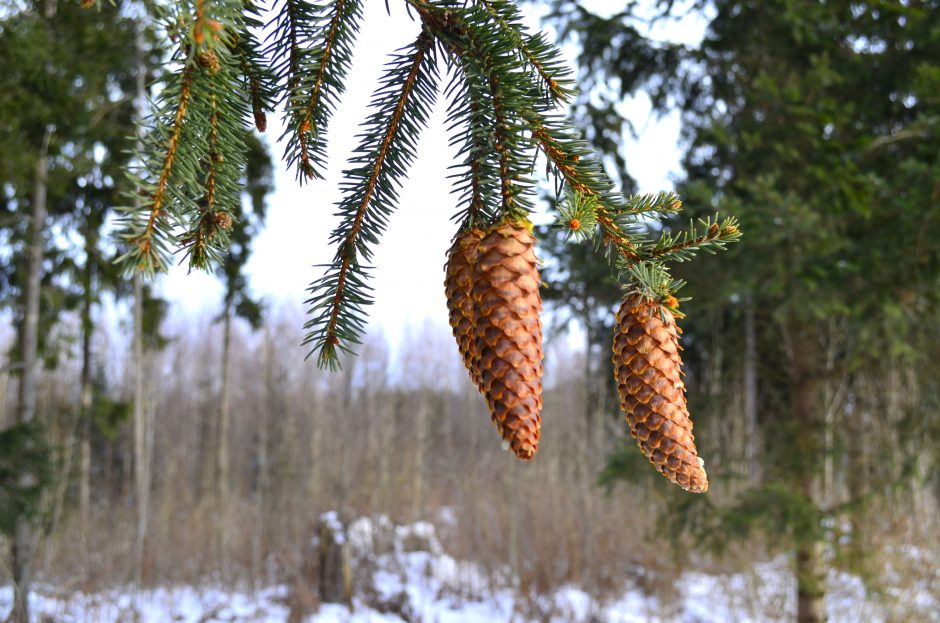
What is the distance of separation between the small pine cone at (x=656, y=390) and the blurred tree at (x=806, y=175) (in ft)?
11.0

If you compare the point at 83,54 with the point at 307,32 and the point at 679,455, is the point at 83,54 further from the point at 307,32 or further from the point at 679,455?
the point at 679,455

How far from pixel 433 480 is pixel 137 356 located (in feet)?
36.9

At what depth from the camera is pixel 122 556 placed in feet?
27.2

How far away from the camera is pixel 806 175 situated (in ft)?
14.6

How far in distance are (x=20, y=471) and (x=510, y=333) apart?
5.48 m

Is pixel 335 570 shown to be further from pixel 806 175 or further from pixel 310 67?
pixel 310 67

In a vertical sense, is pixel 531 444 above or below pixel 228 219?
below

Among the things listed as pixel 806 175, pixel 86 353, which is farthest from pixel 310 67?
pixel 86 353

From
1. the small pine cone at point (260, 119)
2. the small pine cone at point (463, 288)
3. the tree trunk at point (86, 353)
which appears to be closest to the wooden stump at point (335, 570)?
the tree trunk at point (86, 353)

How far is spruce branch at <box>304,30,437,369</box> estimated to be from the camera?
30.6 inches

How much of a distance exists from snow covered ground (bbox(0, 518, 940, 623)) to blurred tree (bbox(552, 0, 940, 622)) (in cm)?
131

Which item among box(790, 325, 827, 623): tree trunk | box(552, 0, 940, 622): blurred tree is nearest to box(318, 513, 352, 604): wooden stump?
box(552, 0, 940, 622): blurred tree

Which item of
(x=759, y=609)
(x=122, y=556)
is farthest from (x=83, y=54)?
(x=759, y=609)

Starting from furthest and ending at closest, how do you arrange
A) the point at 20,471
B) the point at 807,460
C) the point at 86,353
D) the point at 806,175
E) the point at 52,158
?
the point at 86,353, the point at 52,158, the point at 807,460, the point at 20,471, the point at 806,175
